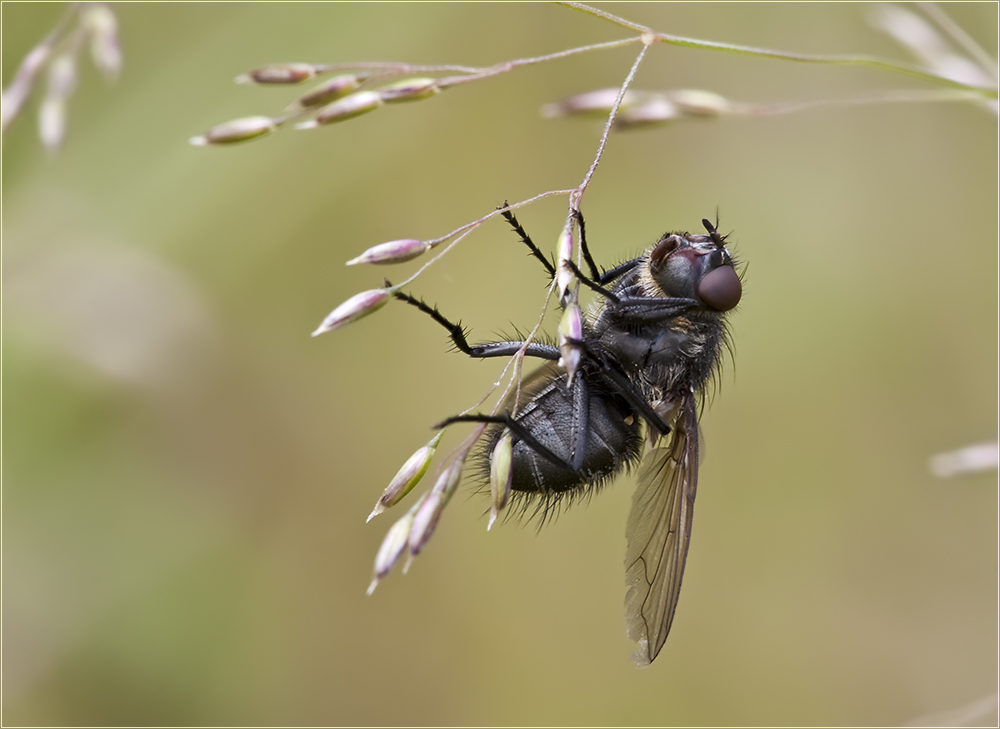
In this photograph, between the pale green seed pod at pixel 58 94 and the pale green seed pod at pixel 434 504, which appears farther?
the pale green seed pod at pixel 58 94

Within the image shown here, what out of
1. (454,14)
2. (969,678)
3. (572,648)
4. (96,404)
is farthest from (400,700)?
(454,14)

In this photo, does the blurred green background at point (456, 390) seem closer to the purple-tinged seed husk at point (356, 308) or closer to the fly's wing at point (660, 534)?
the fly's wing at point (660, 534)

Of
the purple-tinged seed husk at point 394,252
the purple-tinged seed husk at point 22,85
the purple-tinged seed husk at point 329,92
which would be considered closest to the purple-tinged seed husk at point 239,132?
the purple-tinged seed husk at point 329,92

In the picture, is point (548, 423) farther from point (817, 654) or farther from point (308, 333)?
point (817, 654)

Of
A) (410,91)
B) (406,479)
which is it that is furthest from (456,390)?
(410,91)

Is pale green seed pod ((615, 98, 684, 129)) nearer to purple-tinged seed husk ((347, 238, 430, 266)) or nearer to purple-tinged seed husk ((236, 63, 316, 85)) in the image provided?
purple-tinged seed husk ((347, 238, 430, 266))
